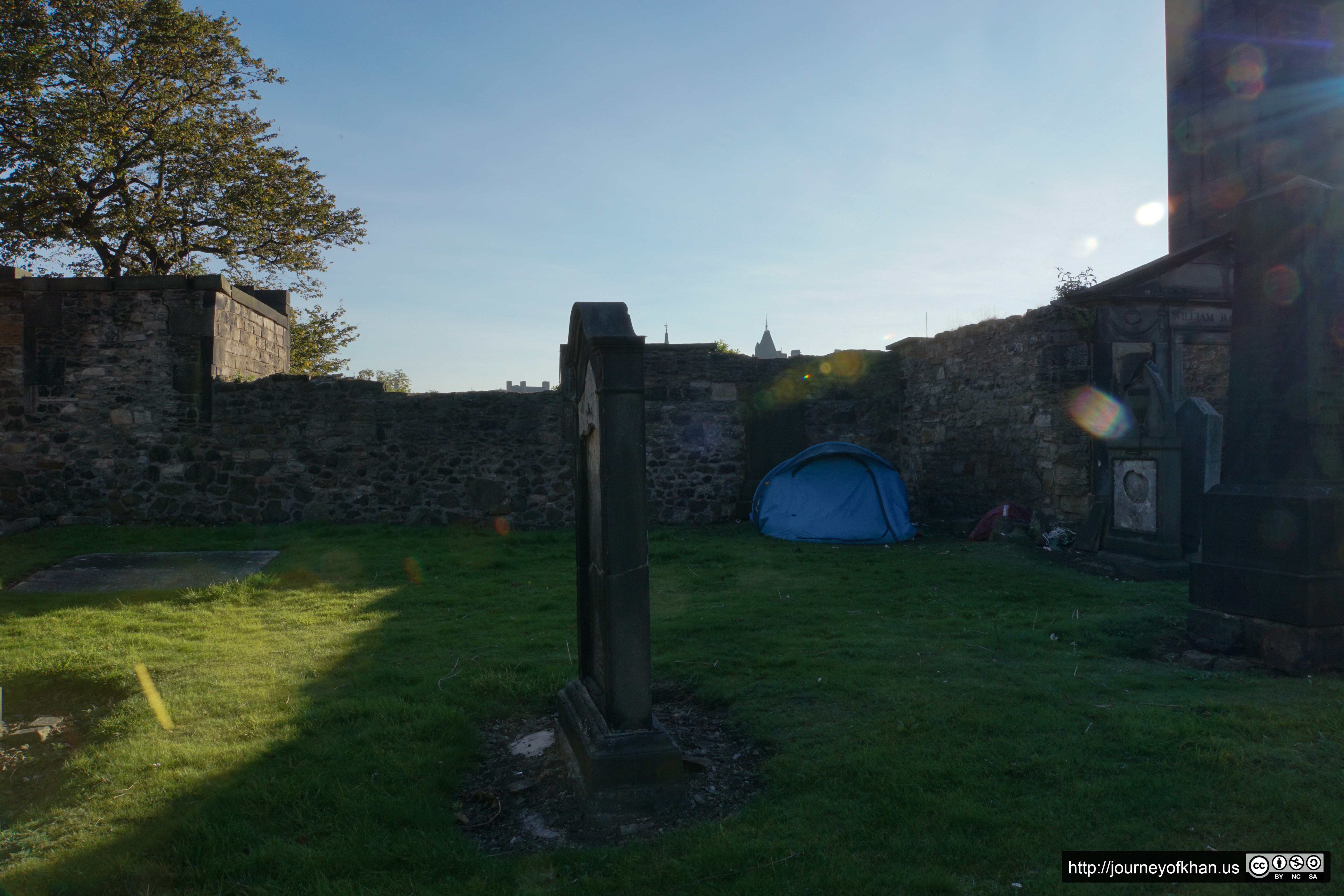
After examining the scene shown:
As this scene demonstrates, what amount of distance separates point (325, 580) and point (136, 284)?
6135 mm

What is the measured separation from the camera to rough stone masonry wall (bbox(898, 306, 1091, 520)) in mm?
10023

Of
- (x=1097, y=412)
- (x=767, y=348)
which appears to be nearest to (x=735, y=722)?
(x=1097, y=412)

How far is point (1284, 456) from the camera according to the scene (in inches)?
199

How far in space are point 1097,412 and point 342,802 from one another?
948cm

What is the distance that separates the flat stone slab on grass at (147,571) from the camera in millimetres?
7852

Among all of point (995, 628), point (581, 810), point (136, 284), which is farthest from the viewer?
point (136, 284)

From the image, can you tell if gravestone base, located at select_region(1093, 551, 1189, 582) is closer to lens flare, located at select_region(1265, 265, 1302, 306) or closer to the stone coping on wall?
lens flare, located at select_region(1265, 265, 1302, 306)

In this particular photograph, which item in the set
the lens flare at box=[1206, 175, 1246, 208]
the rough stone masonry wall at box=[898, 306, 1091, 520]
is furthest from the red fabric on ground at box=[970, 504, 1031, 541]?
the lens flare at box=[1206, 175, 1246, 208]

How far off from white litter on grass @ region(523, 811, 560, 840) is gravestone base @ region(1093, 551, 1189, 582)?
703 cm

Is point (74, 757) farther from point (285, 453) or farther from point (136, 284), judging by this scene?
point (136, 284)

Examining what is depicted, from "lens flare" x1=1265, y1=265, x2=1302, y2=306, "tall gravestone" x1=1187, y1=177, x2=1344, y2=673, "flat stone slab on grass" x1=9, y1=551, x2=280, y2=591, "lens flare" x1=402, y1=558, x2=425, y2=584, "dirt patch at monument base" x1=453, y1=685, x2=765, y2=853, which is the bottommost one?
"dirt patch at monument base" x1=453, y1=685, x2=765, y2=853

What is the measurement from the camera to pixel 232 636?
6.01 m

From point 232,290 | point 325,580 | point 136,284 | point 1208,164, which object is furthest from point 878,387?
point 136,284

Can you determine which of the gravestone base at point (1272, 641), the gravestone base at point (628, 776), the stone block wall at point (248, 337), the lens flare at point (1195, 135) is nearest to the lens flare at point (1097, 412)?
the gravestone base at point (1272, 641)
